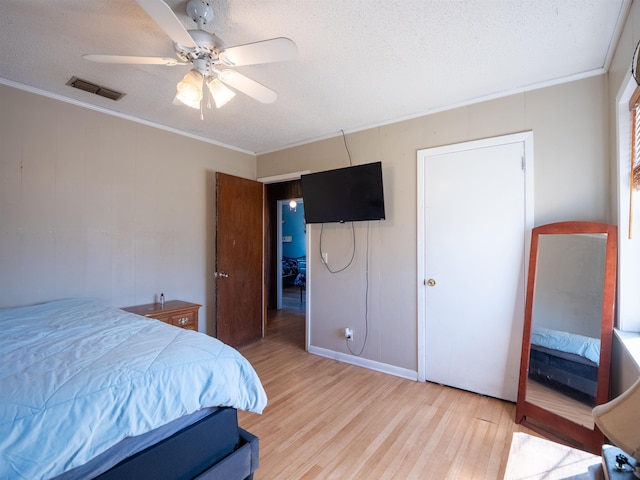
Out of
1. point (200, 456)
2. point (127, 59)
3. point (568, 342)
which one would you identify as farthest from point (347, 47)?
point (568, 342)

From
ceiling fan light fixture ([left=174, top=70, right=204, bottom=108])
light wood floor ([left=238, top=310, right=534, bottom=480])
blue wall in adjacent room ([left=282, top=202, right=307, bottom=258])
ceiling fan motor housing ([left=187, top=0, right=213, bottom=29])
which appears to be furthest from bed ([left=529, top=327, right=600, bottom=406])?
blue wall in adjacent room ([left=282, top=202, right=307, bottom=258])

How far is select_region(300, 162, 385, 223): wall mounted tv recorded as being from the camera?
2.90m

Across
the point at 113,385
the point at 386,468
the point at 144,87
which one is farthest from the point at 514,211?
the point at 144,87

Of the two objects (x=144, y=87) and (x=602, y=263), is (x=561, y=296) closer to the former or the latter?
(x=602, y=263)

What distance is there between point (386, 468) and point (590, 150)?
255cm

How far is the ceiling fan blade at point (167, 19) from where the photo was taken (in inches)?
47.0

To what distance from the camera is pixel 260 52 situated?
150cm

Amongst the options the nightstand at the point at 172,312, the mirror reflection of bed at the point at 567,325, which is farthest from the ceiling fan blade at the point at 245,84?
the mirror reflection of bed at the point at 567,325

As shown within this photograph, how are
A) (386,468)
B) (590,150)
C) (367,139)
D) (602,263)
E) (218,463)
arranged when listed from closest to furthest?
(218,463) → (386,468) → (602,263) → (590,150) → (367,139)

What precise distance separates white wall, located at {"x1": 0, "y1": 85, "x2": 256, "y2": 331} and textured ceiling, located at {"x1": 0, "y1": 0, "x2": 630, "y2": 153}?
0.32 metres

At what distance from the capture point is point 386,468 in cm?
174

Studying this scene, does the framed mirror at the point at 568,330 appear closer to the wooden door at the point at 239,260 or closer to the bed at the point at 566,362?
the bed at the point at 566,362

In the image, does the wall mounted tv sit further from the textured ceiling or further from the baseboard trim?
the baseboard trim

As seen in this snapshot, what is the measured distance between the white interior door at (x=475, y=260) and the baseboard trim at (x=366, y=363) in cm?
18
